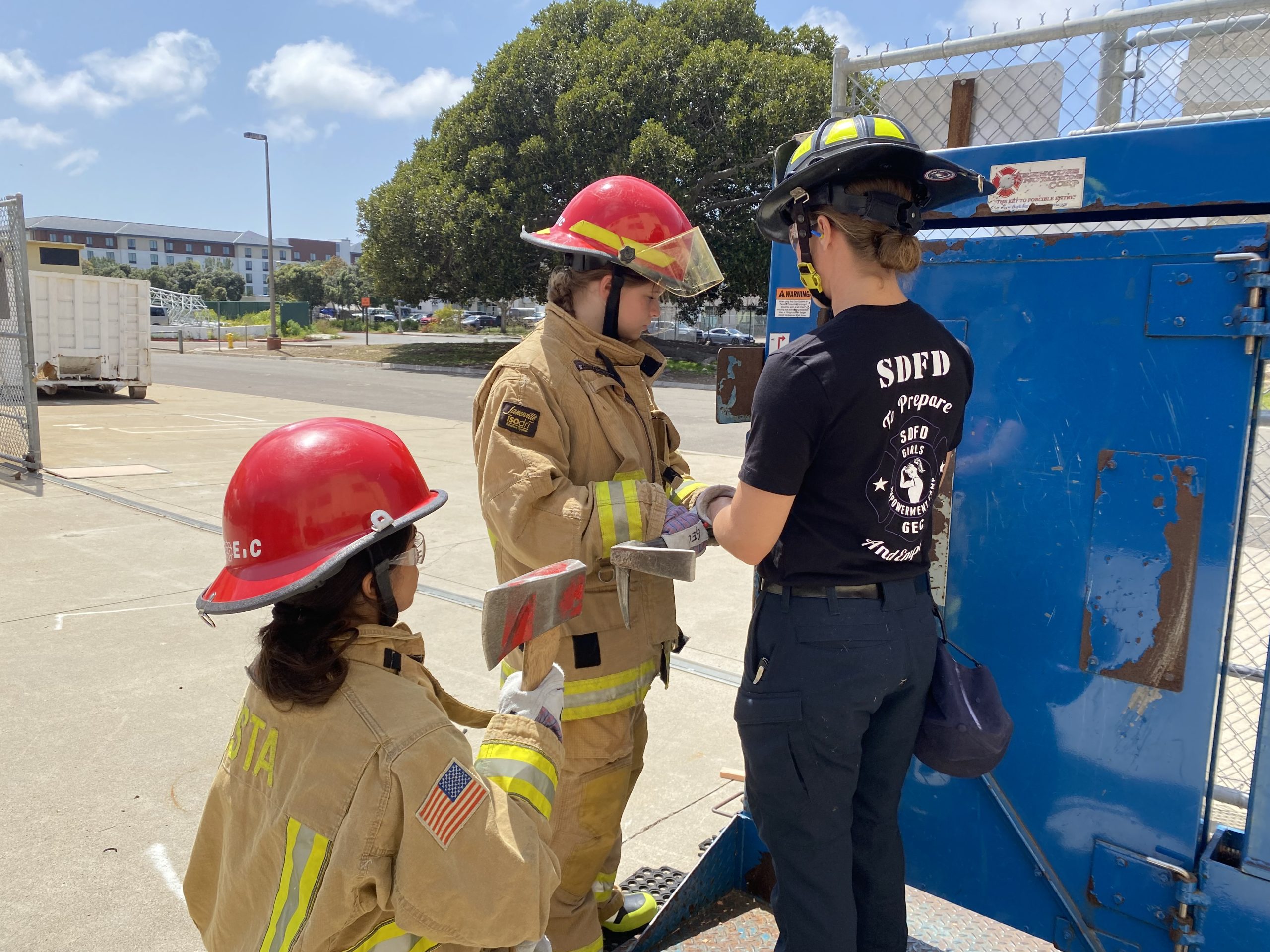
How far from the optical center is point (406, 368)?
26.4 meters

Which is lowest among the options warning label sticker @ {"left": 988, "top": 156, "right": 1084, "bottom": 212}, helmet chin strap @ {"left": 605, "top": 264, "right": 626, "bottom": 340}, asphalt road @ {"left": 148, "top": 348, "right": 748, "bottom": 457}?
asphalt road @ {"left": 148, "top": 348, "right": 748, "bottom": 457}

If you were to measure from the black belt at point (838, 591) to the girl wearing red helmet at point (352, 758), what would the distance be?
20.6 inches

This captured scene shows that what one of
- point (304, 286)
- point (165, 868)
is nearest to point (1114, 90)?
point (165, 868)

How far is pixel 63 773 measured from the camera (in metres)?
3.33

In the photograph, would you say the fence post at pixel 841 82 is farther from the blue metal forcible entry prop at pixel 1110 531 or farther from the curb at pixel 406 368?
the curb at pixel 406 368

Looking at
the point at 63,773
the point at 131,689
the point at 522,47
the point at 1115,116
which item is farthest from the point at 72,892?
the point at 522,47

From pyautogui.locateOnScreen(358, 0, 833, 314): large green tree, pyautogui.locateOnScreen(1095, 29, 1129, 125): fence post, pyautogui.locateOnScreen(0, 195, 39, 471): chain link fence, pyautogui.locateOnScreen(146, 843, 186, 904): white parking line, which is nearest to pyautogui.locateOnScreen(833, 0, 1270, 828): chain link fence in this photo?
pyautogui.locateOnScreen(1095, 29, 1129, 125): fence post

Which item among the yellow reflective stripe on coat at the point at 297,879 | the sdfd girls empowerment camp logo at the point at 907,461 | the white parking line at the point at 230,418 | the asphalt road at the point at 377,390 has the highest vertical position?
the sdfd girls empowerment camp logo at the point at 907,461

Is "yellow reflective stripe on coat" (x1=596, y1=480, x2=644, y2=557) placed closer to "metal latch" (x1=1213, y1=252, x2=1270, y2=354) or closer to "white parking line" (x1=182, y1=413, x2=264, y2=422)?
"metal latch" (x1=1213, y1=252, x2=1270, y2=354)

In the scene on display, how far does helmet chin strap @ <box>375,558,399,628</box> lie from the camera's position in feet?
4.86

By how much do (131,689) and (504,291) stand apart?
2323cm

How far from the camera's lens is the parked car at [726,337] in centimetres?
3475

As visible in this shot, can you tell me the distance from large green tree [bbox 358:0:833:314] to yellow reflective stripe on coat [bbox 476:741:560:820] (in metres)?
21.7

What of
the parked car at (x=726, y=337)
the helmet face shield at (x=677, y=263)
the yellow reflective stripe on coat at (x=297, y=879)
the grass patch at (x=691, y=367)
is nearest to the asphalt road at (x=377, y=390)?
the grass patch at (x=691, y=367)
